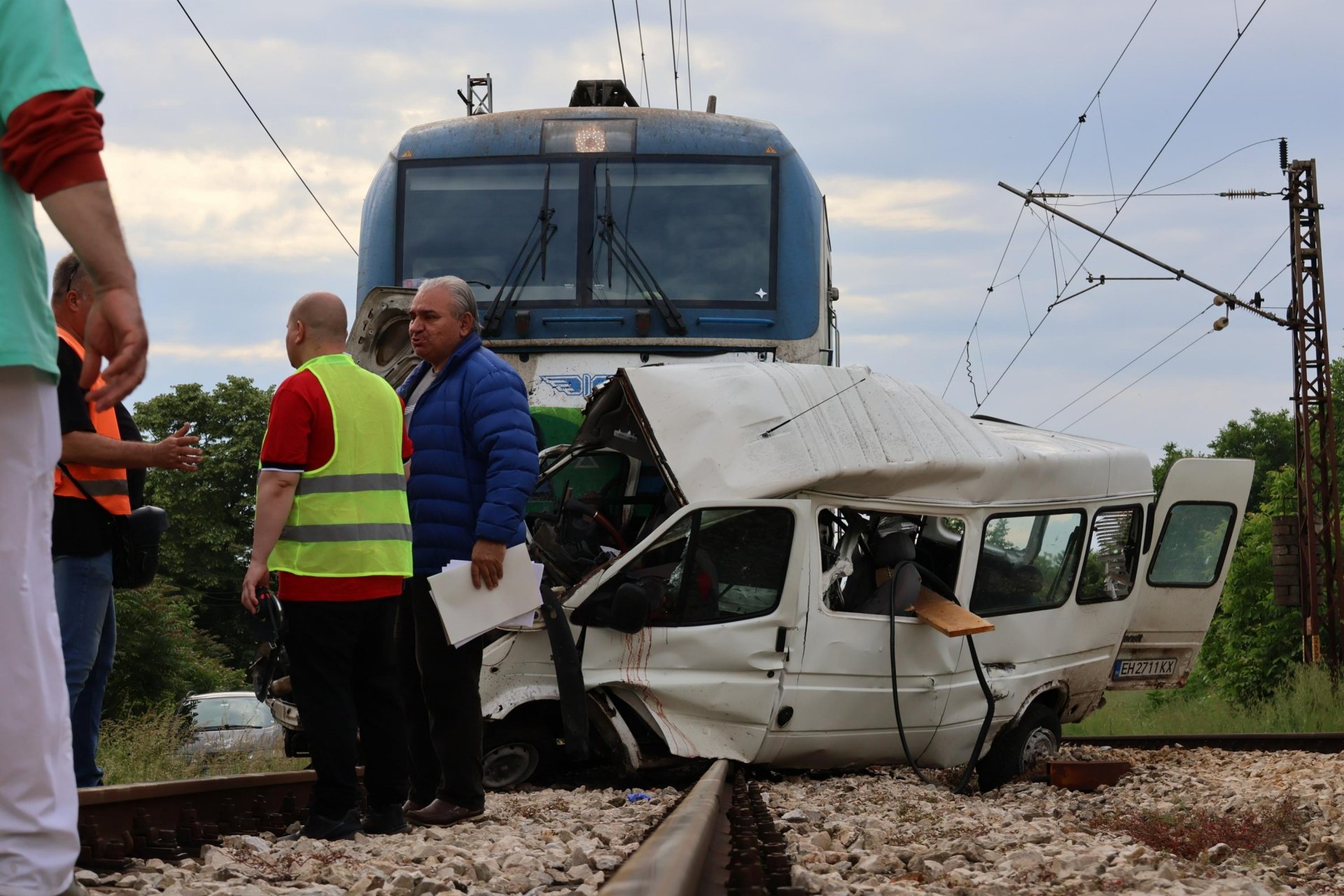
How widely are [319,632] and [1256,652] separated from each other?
1828 inches

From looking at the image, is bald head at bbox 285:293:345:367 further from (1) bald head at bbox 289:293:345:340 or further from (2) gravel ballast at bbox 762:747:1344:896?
(2) gravel ballast at bbox 762:747:1344:896

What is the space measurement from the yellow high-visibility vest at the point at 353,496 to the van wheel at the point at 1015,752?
15.6 feet

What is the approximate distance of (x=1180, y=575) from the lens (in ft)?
33.9

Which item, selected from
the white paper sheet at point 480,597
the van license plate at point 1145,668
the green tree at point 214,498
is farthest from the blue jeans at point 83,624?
the green tree at point 214,498

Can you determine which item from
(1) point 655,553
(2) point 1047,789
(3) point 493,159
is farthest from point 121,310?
(3) point 493,159

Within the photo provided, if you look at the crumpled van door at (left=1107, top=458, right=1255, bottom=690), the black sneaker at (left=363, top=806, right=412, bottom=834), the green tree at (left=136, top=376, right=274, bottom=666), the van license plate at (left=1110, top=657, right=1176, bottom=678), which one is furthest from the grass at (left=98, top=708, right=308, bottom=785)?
the green tree at (left=136, top=376, right=274, bottom=666)

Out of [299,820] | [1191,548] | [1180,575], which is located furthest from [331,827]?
[1191,548]

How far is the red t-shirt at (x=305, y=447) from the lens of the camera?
17.1ft

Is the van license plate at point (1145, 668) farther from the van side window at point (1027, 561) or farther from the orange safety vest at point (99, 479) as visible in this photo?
the orange safety vest at point (99, 479)

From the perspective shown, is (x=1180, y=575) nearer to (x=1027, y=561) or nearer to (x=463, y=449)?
(x=1027, y=561)

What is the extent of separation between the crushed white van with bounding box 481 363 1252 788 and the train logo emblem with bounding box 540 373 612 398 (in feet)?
3.16

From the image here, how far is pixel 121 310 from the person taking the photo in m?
2.76

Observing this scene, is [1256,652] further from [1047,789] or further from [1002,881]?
[1002,881]

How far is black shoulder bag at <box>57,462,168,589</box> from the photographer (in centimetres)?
528
